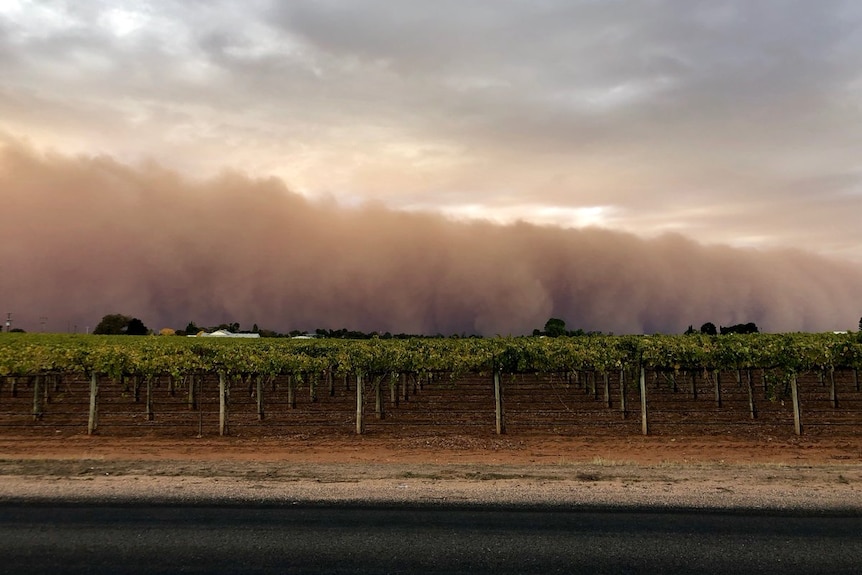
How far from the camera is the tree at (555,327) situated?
139m

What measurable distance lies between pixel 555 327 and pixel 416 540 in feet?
454

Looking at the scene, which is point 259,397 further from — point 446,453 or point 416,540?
point 416,540

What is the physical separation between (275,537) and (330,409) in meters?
23.5

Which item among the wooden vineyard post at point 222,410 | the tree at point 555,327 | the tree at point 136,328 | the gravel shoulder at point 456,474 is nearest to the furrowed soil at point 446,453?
the gravel shoulder at point 456,474

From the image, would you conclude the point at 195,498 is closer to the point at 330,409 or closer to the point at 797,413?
the point at 330,409

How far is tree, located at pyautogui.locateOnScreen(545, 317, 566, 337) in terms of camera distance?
139m

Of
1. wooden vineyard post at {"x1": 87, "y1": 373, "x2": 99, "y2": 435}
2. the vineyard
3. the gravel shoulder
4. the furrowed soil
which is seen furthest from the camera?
the vineyard

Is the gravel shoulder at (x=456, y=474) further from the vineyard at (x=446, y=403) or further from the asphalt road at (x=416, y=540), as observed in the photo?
the vineyard at (x=446, y=403)

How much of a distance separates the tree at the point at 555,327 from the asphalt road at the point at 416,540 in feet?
420

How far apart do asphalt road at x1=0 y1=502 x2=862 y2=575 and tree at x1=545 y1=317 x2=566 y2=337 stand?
12805cm

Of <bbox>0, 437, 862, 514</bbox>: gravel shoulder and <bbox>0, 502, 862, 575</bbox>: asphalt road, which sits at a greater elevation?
<bbox>0, 502, 862, 575</bbox>: asphalt road

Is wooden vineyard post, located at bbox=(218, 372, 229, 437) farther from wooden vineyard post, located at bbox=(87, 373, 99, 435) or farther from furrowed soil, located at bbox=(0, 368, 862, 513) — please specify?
wooden vineyard post, located at bbox=(87, 373, 99, 435)

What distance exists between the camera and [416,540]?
9.82m

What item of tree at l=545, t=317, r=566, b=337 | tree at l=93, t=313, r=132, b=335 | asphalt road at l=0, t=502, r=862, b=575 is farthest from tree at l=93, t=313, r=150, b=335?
asphalt road at l=0, t=502, r=862, b=575
